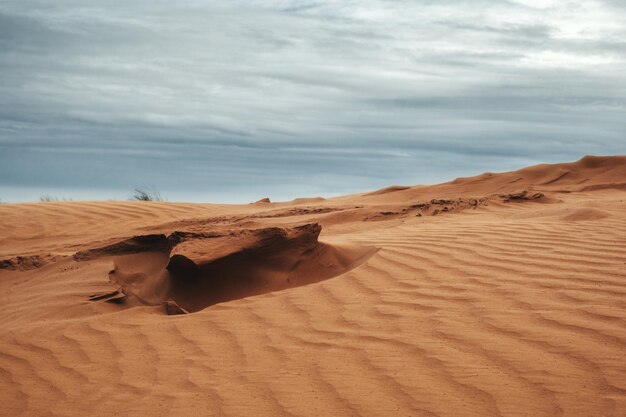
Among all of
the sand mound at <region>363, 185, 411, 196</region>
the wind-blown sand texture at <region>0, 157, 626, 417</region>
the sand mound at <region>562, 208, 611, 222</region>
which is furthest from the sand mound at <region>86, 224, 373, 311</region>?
the sand mound at <region>363, 185, 411, 196</region>

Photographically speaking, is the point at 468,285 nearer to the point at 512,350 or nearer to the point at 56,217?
the point at 512,350

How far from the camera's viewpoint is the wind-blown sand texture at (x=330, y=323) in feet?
11.9

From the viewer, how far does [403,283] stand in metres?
5.21

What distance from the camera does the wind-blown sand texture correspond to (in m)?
3.62

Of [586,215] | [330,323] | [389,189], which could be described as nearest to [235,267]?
[330,323]

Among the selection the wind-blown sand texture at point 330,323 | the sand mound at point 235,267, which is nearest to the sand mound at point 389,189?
the wind-blown sand texture at point 330,323

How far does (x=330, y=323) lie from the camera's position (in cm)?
460

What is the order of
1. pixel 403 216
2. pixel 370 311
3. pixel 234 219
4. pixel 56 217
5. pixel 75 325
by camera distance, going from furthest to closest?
1. pixel 56 217
2. pixel 234 219
3. pixel 403 216
4. pixel 75 325
5. pixel 370 311

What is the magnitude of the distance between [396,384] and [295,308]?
1.41 meters

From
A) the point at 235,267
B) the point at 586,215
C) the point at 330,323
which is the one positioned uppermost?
the point at 586,215

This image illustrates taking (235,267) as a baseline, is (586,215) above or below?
above

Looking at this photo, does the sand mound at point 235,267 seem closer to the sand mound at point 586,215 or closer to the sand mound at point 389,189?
the sand mound at point 586,215

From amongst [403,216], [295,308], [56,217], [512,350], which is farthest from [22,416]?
[56,217]

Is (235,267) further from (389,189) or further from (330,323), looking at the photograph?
(389,189)
